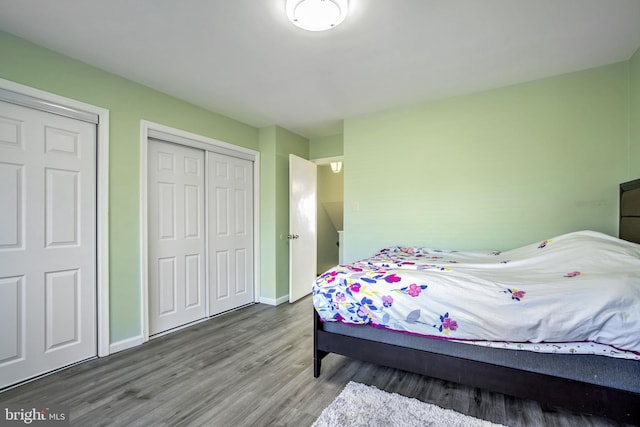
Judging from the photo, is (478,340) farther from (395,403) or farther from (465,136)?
(465,136)

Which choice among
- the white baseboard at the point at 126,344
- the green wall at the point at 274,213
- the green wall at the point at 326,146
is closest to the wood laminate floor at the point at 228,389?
the white baseboard at the point at 126,344

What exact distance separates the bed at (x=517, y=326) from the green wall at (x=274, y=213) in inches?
75.3

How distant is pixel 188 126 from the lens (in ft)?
10.0

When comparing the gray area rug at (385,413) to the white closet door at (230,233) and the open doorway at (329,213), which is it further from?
the open doorway at (329,213)

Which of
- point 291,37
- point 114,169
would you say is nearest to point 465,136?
point 291,37

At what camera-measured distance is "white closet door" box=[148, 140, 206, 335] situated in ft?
9.23

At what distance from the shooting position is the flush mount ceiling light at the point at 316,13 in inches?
62.6

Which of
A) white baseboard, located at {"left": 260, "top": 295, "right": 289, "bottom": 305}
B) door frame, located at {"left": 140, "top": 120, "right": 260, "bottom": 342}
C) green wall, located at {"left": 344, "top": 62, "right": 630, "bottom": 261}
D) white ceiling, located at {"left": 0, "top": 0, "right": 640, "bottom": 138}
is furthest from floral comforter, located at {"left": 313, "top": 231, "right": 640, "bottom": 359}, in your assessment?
white baseboard, located at {"left": 260, "top": 295, "right": 289, "bottom": 305}

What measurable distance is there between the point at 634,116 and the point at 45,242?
183 inches

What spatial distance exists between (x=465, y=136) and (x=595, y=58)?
3.47 feet

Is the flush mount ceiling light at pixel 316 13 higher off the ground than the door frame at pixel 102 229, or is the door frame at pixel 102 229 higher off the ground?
the flush mount ceiling light at pixel 316 13

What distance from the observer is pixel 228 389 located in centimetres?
190

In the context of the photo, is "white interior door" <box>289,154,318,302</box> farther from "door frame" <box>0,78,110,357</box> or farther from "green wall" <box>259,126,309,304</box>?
"door frame" <box>0,78,110,357</box>

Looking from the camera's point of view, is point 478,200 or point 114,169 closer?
point 114,169
